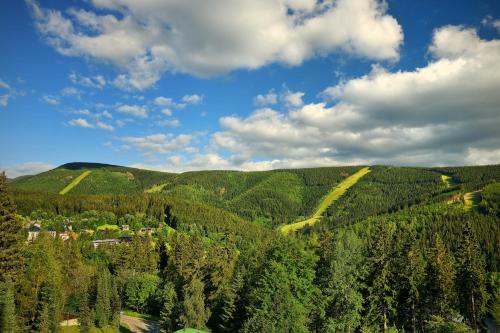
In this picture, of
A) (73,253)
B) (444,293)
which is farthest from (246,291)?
(73,253)

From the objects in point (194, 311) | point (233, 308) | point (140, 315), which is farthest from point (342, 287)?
point (140, 315)

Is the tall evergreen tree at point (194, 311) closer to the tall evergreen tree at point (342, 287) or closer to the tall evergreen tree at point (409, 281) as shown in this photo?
the tall evergreen tree at point (342, 287)

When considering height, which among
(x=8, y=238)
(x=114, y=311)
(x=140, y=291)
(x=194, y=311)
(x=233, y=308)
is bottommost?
(x=140, y=291)

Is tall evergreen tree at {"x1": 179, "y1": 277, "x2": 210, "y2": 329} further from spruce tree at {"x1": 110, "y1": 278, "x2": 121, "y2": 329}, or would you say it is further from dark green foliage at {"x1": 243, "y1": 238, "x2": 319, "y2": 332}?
spruce tree at {"x1": 110, "y1": 278, "x2": 121, "y2": 329}

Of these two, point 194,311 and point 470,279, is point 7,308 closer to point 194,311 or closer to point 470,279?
point 194,311

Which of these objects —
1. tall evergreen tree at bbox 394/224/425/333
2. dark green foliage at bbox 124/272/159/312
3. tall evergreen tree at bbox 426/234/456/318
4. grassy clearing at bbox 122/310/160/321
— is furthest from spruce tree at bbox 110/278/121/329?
tall evergreen tree at bbox 426/234/456/318

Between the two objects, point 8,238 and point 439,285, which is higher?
point 8,238
